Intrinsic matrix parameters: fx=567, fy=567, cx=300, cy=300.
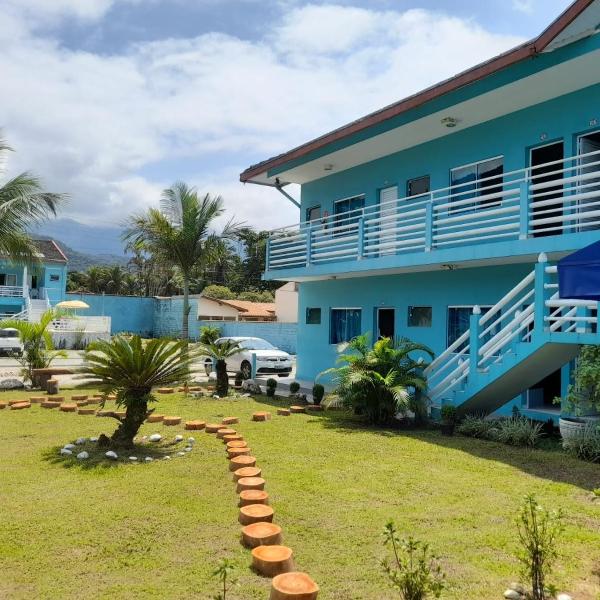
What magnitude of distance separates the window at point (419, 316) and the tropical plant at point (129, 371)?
7.51 metres

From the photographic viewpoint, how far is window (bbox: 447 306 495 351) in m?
12.8

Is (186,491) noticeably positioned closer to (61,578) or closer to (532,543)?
(61,578)

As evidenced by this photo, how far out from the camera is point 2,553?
4.35 meters

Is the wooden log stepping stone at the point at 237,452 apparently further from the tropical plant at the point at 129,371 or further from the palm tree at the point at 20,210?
the palm tree at the point at 20,210

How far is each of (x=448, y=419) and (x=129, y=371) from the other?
5.24 meters

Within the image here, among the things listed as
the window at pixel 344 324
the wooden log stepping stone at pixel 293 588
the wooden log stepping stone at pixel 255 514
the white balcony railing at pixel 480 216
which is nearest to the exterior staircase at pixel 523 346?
the white balcony railing at pixel 480 216

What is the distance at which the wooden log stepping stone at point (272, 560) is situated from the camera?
158 inches

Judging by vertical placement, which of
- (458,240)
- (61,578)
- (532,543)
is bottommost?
(61,578)

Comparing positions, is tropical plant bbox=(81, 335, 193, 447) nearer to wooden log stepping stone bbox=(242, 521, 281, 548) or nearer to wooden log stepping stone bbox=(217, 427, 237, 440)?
wooden log stepping stone bbox=(217, 427, 237, 440)

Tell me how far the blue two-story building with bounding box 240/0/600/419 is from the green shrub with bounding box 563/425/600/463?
1.30 m

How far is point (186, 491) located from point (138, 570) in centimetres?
190

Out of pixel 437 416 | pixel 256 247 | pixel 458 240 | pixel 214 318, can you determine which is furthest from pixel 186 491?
pixel 256 247

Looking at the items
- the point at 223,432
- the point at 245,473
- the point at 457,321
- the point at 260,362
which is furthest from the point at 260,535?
the point at 260,362

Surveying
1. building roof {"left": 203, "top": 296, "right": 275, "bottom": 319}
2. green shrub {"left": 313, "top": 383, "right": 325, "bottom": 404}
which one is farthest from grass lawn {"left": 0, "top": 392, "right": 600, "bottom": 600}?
building roof {"left": 203, "top": 296, "right": 275, "bottom": 319}
